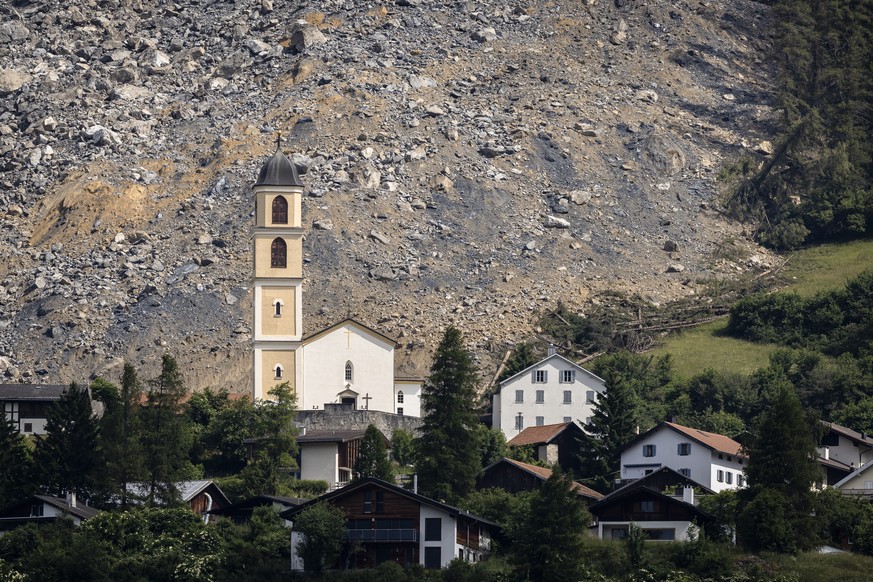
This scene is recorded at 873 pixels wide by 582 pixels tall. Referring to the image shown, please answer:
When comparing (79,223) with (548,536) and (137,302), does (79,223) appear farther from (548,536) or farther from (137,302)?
(548,536)

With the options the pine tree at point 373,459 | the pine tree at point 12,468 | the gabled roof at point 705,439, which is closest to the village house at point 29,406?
the pine tree at point 12,468

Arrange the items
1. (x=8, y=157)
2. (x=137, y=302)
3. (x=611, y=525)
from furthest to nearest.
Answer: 1. (x=8, y=157)
2. (x=137, y=302)
3. (x=611, y=525)

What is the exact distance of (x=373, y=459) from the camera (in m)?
107

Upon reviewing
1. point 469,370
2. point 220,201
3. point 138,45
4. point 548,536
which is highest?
point 138,45

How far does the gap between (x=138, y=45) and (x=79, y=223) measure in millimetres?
29843

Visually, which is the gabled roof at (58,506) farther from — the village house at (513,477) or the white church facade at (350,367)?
the white church facade at (350,367)

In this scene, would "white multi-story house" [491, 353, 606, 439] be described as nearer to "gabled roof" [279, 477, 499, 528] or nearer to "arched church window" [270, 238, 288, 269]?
"arched church window" [270, 238, 288, 269]

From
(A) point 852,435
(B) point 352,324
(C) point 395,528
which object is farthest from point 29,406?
(A) point 852,435

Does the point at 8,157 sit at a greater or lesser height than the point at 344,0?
lesser

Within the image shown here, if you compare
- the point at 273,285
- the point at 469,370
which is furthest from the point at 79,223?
the point at 469,370

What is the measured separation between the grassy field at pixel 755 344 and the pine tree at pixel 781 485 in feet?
117

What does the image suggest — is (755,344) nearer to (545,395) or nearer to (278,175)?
(545,395)

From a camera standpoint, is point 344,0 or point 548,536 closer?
point 548,536

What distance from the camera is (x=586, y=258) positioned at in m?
153
